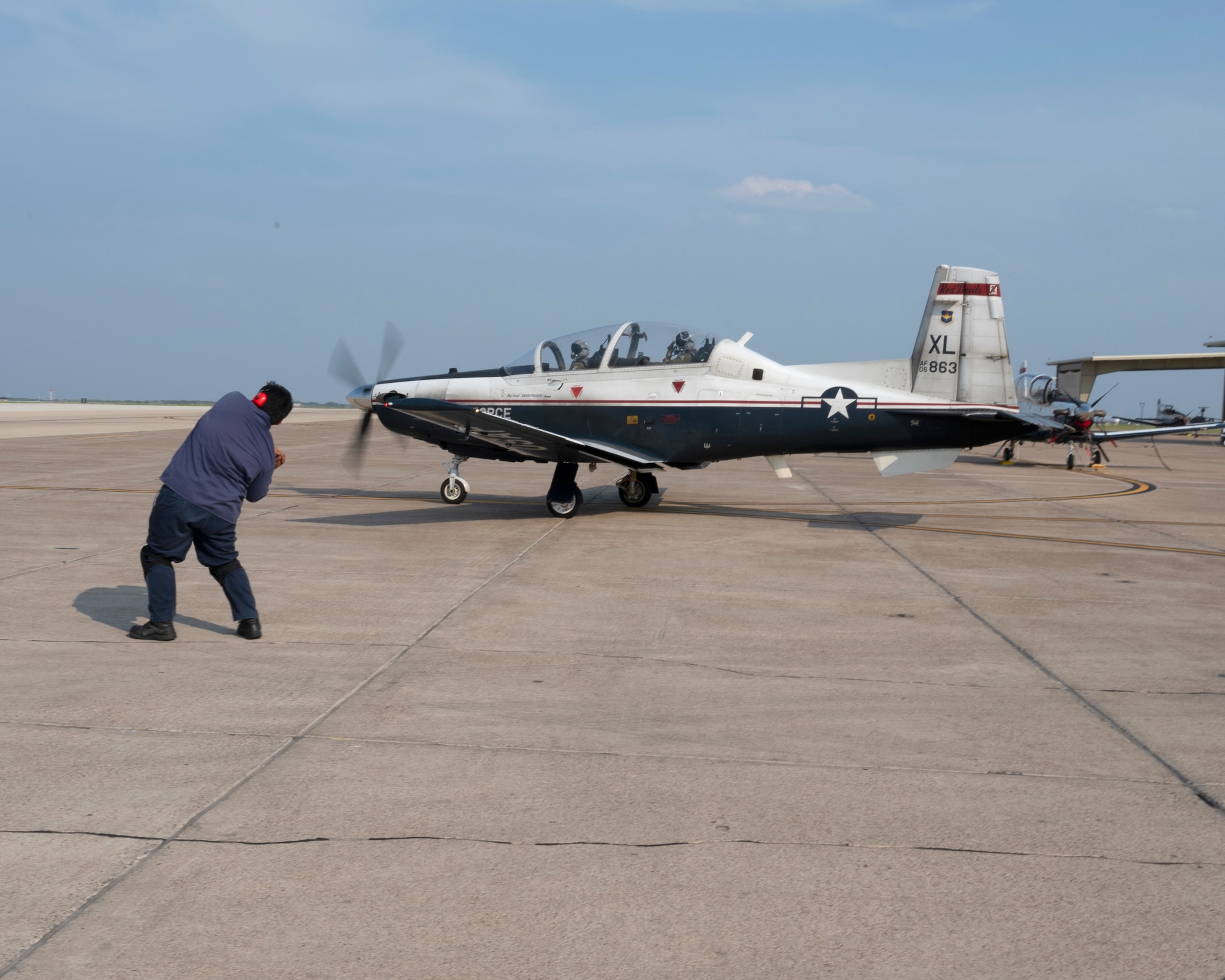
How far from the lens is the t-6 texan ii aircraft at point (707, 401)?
1330cm

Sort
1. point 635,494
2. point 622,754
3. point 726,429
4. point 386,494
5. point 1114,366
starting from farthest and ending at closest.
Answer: point 1114,366, point 386,494, point 635,494, point 726,429, point 622,754

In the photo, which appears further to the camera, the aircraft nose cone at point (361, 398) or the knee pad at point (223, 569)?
the aircraft nose cone at point (361, 398)

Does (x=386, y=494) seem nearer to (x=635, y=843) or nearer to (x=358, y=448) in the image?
(x=358, y=448)

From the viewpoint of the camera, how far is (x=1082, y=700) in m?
5.88

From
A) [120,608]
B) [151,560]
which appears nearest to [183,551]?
[151,560]

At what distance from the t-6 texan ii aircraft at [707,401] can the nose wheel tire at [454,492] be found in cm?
6

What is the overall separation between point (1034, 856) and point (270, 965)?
2.65 meters

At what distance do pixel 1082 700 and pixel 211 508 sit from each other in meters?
5.56

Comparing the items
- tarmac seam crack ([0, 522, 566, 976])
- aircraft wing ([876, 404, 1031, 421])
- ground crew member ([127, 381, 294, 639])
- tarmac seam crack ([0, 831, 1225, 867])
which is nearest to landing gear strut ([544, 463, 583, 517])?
aircraft wing ([876, 404, 1031, 421])

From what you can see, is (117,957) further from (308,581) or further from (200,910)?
(308,581)

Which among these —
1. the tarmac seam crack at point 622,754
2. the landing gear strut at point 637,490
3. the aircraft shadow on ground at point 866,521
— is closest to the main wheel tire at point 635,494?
the landing gear strut at point 637,490

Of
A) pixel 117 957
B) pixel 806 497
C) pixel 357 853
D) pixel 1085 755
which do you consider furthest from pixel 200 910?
pixel 806 497

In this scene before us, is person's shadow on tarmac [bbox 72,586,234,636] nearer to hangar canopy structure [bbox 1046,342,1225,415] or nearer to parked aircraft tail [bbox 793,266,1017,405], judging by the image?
parked aircraft tail [bbox 793,266,1017,405]

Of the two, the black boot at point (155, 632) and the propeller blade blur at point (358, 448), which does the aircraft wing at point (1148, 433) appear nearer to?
the propeller blade blur at point (358, 448)
